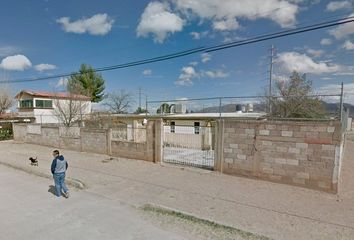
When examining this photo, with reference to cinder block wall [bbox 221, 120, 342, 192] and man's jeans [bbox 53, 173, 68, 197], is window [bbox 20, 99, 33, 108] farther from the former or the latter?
cinder block wall [bbox 221, 120, 342, 192]

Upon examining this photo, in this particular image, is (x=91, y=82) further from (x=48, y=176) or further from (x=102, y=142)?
(x=48, y=176)

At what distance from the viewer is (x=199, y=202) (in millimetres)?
6855

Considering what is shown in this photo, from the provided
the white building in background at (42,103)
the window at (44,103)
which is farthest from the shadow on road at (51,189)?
the window at (44,103)

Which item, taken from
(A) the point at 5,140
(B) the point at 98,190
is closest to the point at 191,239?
(B) the point at 98,190

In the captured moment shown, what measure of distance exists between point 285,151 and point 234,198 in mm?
2744

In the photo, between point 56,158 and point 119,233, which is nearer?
point 119,233

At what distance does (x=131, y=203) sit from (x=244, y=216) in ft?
9.64

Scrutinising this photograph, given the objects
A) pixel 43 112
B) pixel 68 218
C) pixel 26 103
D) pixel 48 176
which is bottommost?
pixel 48 176

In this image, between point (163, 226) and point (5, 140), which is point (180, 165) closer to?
point (163, 226)

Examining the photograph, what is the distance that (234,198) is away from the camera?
7219mm

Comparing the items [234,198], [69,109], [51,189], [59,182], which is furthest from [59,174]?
[69,109]

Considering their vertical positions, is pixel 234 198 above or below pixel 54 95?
below

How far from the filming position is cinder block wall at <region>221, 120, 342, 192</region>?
779 cm

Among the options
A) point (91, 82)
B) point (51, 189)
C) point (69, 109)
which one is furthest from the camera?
point (91, 82)
